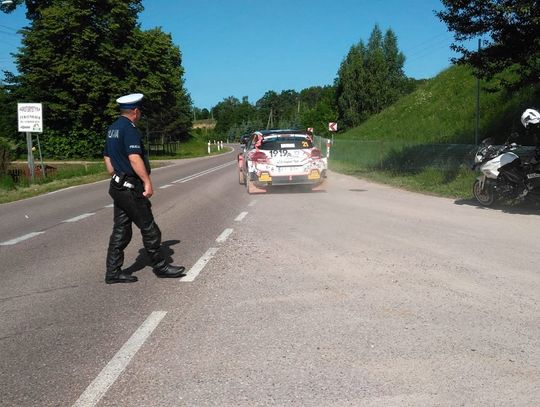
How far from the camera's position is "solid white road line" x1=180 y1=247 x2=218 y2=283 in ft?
19.6

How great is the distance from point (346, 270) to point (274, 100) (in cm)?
16677

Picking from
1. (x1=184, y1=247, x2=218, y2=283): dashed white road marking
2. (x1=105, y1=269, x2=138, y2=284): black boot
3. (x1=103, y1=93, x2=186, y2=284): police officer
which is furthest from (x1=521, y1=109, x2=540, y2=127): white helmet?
(x1=105, y1=269, x2=138, y2=284): black boot

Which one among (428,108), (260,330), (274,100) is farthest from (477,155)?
(274,100)

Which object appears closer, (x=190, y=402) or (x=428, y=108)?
(x=190, y=402)

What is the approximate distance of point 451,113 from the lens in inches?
1045

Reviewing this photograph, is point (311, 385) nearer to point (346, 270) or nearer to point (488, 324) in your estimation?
point (488, 324)

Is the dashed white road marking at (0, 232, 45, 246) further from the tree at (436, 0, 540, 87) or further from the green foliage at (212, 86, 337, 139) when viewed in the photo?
the green foliage at (212, 86, 337, 139)

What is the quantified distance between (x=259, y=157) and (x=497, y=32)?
6675 mm

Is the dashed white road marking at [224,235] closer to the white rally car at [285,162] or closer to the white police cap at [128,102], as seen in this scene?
the white police cap at [128,102]

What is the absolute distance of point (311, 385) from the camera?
3.33 metres

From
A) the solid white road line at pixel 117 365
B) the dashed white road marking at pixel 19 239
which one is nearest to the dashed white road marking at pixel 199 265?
the solid white road line at pixel 117 365

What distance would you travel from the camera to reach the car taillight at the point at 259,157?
47.2ft

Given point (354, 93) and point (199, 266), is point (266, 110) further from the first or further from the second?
point (199, 266)

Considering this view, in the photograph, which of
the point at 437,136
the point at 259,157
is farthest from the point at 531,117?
the point at 437,136
